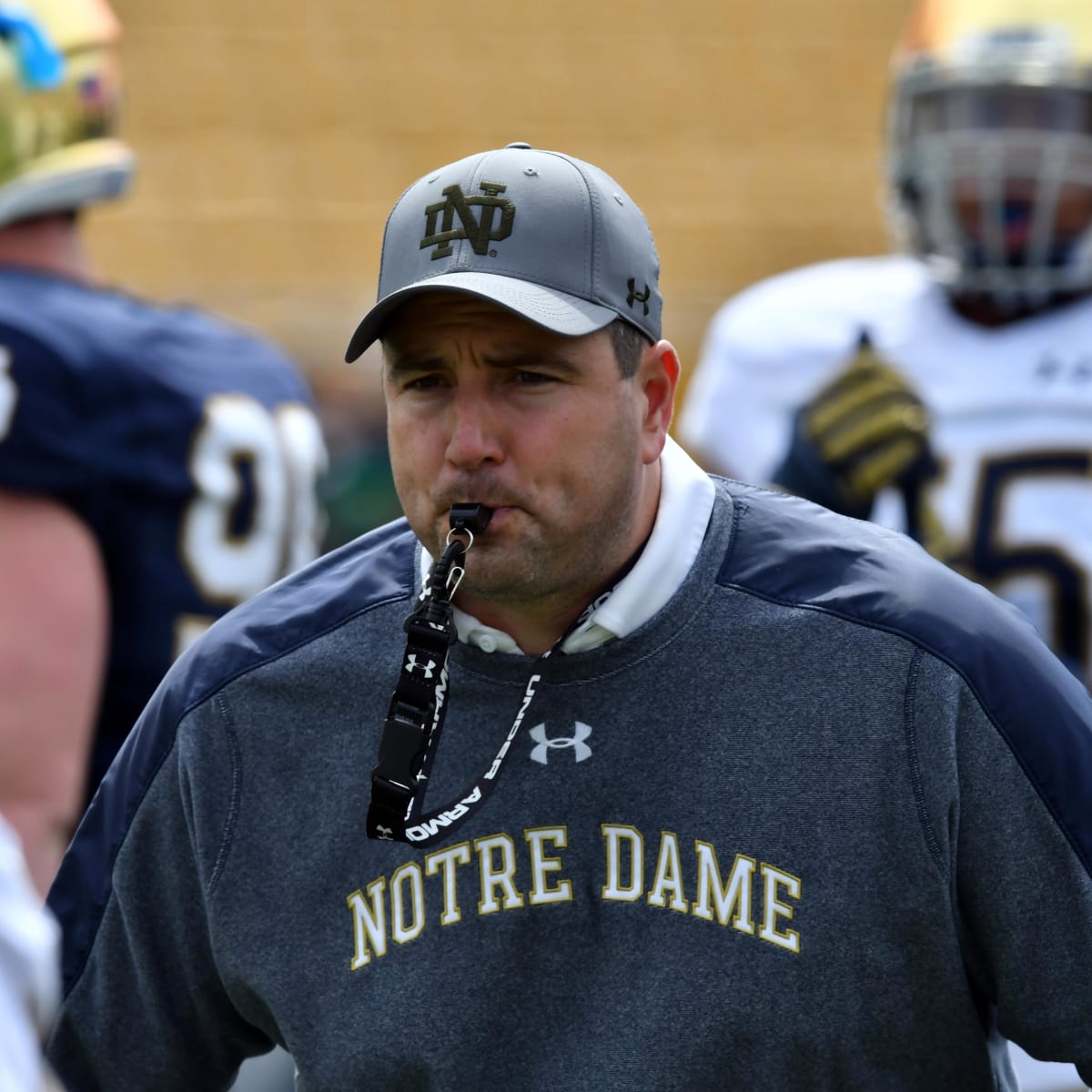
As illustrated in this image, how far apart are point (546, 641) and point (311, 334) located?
467cm

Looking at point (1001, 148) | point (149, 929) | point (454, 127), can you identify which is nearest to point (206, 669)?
point (149, 929)

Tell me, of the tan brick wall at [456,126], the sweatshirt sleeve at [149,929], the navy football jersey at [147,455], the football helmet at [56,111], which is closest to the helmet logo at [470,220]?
the sweatshirt sleeve at [149,929]

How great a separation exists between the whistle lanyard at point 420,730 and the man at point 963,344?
2119 millimetres

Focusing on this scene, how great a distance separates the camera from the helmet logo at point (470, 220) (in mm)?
2127

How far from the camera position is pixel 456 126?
759 cm

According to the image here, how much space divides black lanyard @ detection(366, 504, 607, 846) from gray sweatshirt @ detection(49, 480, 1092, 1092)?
0.27ft

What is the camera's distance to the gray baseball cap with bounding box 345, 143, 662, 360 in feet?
6.88

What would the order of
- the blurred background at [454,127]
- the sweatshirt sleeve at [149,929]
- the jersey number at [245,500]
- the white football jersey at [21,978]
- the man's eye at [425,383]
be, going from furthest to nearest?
1. the blurred background at [454,127]
2. the jersey number at [245,500]
3. the sweatshirt sleeve at [149,929]
4. the man's eye at [425,383]
5. the white football jersey at [21,978]

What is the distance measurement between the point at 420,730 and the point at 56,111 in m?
2.10

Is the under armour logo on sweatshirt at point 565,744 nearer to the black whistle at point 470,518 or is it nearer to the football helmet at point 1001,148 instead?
the black whistle at point 470,518

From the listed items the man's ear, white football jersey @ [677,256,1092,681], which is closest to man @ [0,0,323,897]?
white football jersey @ [677,256,1092,681]

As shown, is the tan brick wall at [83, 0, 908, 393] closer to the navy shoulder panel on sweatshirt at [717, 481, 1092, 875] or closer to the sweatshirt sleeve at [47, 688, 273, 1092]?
the sweatshirt sleeve at [47, 688, 273, 1092]

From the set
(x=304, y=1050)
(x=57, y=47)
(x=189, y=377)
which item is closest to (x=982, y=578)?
(x=189, y=377)

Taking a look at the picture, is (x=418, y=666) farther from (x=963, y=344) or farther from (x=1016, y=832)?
(x=963, y=344)
